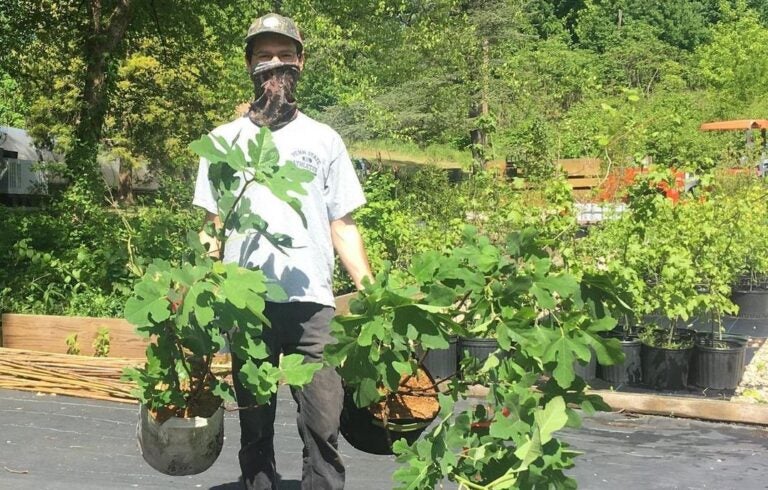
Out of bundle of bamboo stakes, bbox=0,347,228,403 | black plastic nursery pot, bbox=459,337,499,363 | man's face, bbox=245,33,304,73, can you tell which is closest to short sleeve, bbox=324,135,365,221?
man's face, bbox=245,33,304,73

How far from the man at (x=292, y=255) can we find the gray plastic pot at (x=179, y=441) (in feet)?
0.66

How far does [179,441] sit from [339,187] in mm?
945

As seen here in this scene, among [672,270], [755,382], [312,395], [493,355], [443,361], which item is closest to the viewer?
[493,355]

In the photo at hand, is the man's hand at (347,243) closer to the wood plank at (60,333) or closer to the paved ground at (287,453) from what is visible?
the paved ground at (287,453)

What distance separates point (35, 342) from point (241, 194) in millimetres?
4416

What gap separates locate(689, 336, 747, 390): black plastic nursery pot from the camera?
618cm

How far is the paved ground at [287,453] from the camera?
3889 mm

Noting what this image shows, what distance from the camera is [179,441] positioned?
252cm

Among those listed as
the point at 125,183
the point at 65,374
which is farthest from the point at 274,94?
the point at 125,183

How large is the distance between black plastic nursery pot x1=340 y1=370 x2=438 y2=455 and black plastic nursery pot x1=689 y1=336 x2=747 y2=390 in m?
4.16

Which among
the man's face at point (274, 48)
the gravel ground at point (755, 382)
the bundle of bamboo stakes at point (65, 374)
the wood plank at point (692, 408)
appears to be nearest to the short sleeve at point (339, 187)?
the man's face at point (274, 48)

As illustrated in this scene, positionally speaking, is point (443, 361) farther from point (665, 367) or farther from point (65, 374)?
point (65, 374)

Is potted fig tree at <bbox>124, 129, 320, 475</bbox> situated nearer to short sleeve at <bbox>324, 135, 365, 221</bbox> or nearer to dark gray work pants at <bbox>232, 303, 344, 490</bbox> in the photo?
dark gray work pants at <bbox>232, 303, 344, 490</bbox>

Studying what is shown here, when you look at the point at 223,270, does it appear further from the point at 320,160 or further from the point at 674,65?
the point at 674,65
